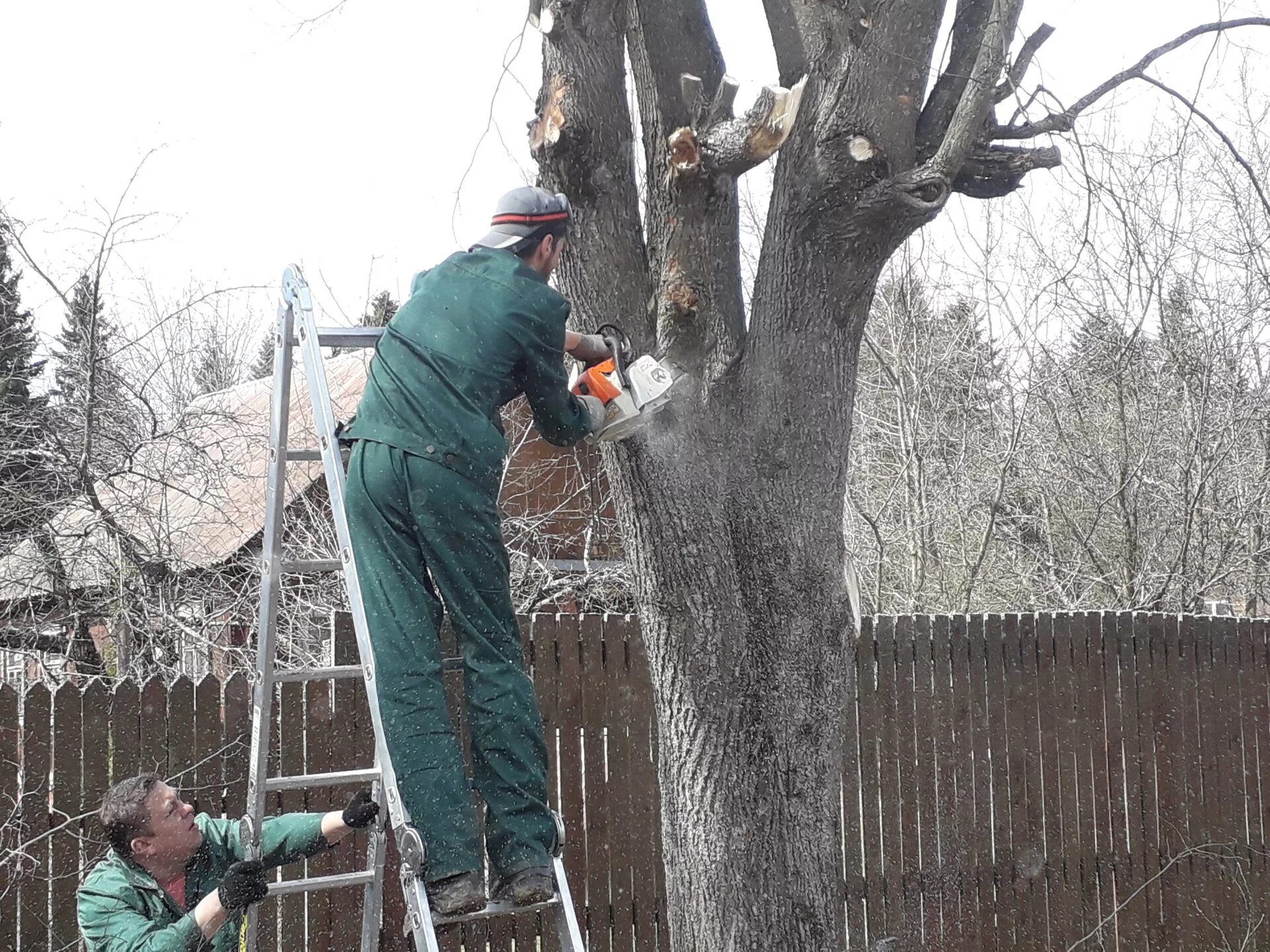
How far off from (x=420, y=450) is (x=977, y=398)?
1103 centimetres

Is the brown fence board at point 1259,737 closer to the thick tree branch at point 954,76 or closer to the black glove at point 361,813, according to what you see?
the thick tree branch at point 954,76

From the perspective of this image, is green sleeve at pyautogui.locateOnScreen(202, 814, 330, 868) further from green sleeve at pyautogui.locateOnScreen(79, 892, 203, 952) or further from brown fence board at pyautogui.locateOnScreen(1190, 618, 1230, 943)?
brown fence board at pyautogui.locateOnScreen(1190, 618, 1230, 943)

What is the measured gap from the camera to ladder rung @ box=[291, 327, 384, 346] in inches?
127

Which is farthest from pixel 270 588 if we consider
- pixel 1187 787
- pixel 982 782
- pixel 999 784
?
pixel 1187 787

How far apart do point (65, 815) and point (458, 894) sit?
2250 millimetres

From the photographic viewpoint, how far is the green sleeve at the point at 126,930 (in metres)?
3.03

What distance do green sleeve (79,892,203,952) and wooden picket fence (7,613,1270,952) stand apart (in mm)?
1143

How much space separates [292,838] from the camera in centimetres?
346

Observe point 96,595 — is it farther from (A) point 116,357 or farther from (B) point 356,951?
(B) point 356,951

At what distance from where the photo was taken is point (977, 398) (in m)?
13.0

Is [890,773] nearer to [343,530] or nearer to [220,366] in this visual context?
[343,530]

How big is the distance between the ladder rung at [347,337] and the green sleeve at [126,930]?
1.57 meters

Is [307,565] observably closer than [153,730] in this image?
Yes

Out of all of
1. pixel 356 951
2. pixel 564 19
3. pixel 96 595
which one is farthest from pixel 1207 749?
pixel 96 595
